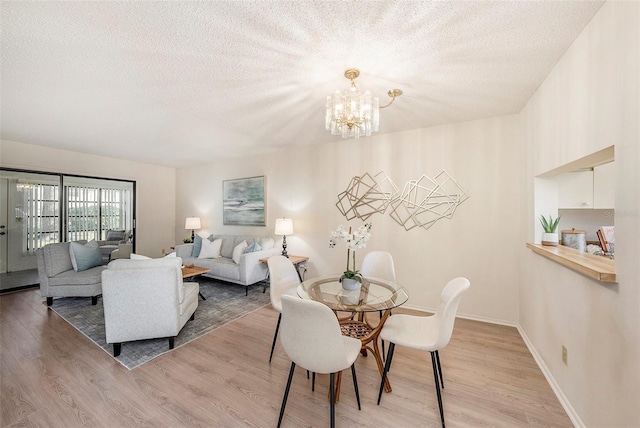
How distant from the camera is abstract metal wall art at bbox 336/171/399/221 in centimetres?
366

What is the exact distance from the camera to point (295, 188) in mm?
4582

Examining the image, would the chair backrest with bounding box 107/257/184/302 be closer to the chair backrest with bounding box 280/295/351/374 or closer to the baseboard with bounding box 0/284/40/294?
the chair backrest with bounding box 280/295/351/374

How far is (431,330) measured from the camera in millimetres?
1902

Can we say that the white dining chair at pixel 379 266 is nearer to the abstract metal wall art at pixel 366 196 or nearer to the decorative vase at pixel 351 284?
the decorative vase at pixel 351 284

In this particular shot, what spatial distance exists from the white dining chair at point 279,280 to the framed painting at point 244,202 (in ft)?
8.13

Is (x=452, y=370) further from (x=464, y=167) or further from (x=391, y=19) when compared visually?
(x=391, y=19)


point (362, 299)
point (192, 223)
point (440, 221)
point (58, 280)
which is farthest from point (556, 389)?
point (192, 223)

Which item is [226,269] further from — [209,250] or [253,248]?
[209,250]

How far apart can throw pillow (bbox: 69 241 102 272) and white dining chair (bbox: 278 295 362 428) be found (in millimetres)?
3998

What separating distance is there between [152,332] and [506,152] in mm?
4323

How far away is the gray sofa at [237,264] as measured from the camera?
13.3ft

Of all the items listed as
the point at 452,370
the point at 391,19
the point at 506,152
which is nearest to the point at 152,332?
the point at 452,370

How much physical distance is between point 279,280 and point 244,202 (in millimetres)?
3080

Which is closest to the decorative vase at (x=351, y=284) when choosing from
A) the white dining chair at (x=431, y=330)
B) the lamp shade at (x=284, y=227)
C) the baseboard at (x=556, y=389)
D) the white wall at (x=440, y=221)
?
the white dining chair at (x=431, y=330)
